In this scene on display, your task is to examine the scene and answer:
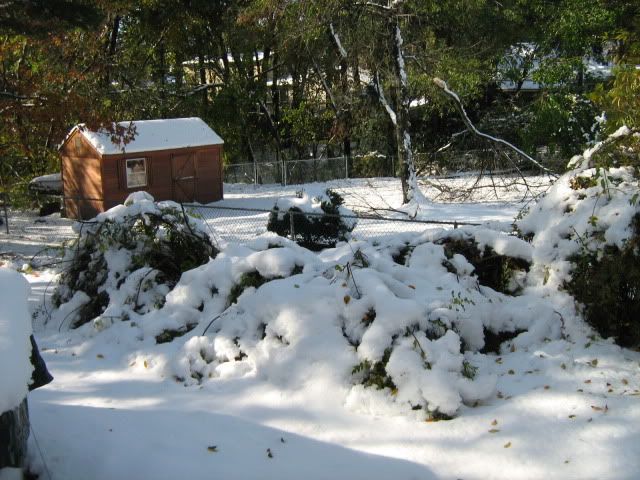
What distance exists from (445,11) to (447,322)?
71.1 feet

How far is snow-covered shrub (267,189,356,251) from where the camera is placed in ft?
45.7

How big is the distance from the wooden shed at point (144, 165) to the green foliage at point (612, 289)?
16107mm

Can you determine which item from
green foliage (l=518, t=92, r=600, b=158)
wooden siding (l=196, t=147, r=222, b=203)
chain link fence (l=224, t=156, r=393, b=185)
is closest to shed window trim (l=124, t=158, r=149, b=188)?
wooden siding (l=196, t=147, r=222, b=203)

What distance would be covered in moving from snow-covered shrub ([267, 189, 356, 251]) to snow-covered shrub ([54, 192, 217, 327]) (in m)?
4.70

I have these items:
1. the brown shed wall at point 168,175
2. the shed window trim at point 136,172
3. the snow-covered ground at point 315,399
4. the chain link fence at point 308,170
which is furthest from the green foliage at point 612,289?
the chain link fence at point 308,170

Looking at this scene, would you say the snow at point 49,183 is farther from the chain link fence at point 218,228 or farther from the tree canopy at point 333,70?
the chain link fence at point 218,228

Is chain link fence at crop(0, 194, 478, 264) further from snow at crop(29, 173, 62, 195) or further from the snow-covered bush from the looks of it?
the snow-covered bush

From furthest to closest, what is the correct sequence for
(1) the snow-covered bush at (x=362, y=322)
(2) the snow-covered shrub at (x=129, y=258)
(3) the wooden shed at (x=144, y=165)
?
(3) the wooden shed at (x=144, y=165) < (2) the snow-covered shrub at (x=129, y=258) < (1) the snow-covered bush at (x=362, y=322)

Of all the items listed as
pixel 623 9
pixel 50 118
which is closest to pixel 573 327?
pixel 50 118

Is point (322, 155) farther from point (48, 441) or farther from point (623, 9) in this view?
point (48, 441)

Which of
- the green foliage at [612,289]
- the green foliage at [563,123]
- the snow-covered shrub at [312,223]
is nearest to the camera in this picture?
the green foliage at [612,289]

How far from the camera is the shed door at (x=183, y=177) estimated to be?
22766mm

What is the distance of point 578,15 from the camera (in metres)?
28.1

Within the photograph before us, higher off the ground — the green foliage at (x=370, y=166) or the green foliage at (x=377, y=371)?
the green foliage at (x=370, y=166)
